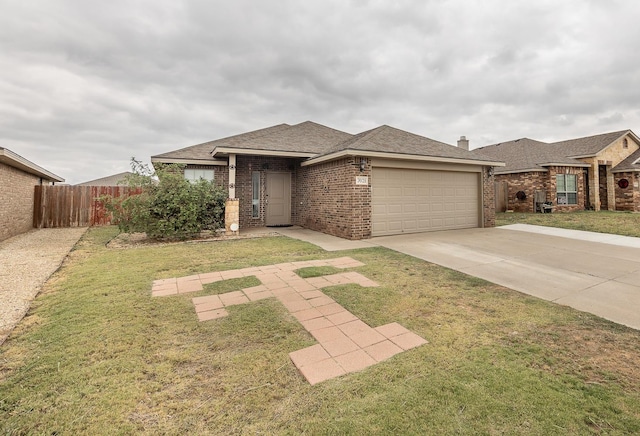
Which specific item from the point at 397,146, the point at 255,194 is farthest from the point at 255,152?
the point at 397,146

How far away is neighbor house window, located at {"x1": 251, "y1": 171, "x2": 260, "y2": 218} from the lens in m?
11.4

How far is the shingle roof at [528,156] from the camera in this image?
53.8 feet

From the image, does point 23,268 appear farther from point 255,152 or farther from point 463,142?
point 463,142

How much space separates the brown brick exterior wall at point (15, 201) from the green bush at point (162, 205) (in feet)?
11.5

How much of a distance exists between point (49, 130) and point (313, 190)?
20.0m

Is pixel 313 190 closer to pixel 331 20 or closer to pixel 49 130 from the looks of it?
pixel 331 20

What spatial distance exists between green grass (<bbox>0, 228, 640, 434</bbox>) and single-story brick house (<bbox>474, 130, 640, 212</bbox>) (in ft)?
53.7

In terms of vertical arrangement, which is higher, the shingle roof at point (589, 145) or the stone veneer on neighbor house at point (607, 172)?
the shingle roof at point (589, 145)

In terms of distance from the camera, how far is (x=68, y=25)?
24.7 ft

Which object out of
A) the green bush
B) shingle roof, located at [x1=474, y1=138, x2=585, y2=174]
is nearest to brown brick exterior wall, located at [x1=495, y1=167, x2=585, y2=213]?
shingle roof, located at [x1=474, y1=138, x2=585, y2=174]

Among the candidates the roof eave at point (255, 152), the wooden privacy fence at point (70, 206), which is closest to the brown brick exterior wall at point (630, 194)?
the roof eave at point (255, 152)

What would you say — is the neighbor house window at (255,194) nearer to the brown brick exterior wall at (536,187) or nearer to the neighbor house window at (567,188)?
the brown brick exterior wall at (536,187)

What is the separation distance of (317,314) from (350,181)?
5.65m

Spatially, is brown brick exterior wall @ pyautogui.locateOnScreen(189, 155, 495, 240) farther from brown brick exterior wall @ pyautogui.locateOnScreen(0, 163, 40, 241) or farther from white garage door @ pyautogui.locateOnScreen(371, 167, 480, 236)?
brown brick exterior wall @ pyautogui.locateOnScreen(0, 163, 40, 241)
